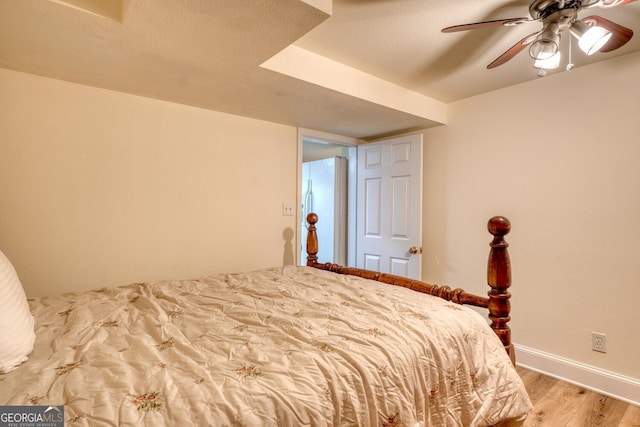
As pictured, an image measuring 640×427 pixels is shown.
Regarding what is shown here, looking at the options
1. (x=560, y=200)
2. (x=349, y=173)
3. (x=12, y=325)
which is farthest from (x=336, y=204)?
(x=12, y=325)

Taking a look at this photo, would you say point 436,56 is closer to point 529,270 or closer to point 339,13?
point 339,13

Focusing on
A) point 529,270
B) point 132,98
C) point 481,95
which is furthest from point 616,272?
point 132,98

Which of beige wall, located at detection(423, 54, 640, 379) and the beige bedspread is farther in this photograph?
beige wall, located at detection(423, 54, 640, 379)

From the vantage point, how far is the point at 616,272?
2051mm

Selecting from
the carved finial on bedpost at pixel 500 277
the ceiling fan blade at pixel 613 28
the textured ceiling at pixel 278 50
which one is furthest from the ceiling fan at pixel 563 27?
the carved finial on bedpost at pixel 500 277

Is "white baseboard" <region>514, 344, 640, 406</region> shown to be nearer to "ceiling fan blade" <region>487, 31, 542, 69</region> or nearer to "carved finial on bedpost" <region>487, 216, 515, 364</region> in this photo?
"carved finial on bedpost" <region>487, 216, 515, 364</region>

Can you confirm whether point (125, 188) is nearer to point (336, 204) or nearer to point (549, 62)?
point (336, 204)

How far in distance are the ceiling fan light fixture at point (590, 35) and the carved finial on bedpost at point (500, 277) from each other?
2.78ft

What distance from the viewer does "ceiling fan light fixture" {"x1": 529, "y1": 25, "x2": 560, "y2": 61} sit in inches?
55.1

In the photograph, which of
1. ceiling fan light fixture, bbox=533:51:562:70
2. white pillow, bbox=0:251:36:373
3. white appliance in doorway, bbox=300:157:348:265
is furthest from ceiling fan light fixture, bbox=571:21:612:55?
white appliance in doorway, bbox=300:157:348:265

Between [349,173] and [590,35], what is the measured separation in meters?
2.56

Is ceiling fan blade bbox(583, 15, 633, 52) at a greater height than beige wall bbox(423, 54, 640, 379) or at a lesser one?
greater

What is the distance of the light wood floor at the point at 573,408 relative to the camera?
1.79 metres

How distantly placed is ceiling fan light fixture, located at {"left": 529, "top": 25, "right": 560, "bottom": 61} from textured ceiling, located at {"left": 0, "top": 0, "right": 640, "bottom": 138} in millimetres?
197
